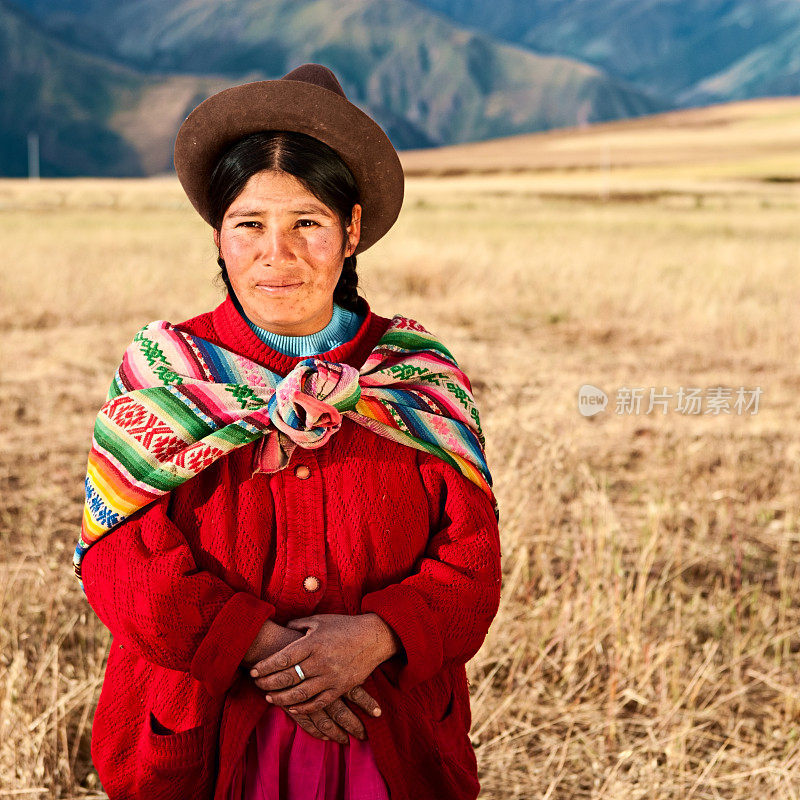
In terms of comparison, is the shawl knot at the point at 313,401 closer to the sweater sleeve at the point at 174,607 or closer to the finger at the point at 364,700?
the sweater sleeve at the point at 174,607

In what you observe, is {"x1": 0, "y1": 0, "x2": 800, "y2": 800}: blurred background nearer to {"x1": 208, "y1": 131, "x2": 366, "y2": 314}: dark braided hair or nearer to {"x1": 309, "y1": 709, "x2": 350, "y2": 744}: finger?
{"x1": 208, "y1": 131, "x2": 366, "y2": 314}: dark braided hair

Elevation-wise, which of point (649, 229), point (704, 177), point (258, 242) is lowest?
→ point (258, 242)

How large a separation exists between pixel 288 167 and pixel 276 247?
0.14 meters

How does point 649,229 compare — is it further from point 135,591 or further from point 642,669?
point 135,591

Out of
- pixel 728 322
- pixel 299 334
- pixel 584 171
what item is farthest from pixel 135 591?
pixel 584 171

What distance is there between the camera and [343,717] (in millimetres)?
1562

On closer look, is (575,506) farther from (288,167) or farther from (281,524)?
(288,167)

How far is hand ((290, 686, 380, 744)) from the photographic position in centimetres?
156

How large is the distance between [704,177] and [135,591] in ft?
180

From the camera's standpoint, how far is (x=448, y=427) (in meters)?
1.69

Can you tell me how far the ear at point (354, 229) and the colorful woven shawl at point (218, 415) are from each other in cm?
22

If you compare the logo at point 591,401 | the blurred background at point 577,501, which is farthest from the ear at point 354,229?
the logo at point 591,401

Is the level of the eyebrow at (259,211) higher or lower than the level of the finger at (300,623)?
higher

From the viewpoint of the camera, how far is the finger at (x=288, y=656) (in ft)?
4.90
